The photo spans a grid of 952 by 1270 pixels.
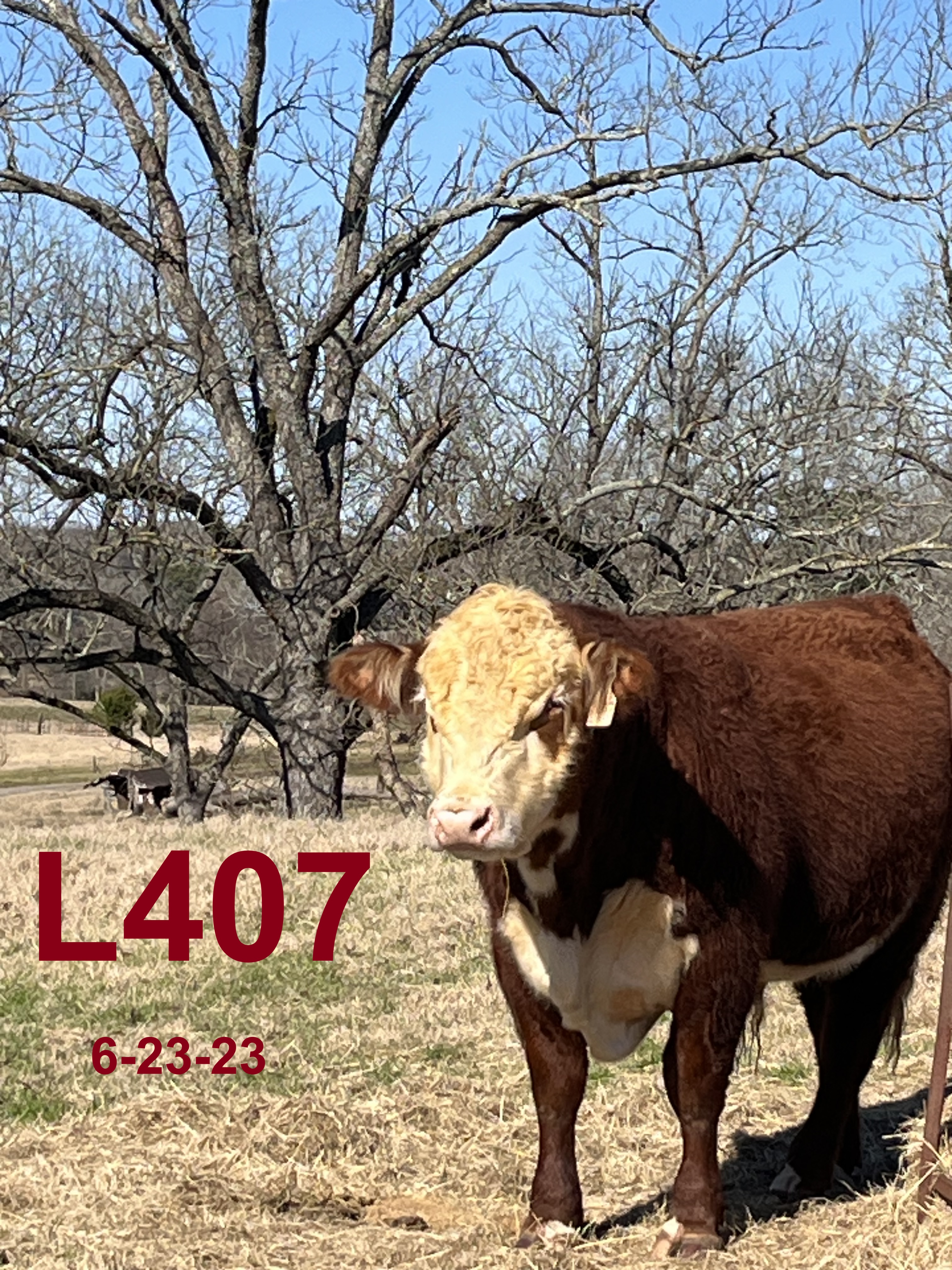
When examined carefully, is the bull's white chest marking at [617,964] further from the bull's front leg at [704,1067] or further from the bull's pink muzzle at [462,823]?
the bull's pink muzzle at [462,823]

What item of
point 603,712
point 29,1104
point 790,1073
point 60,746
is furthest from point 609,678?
point 60,746

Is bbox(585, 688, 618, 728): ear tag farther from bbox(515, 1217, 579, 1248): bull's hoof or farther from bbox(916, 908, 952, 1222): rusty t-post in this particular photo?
bbox(515, 1217, 579, 1248): bull's hoof

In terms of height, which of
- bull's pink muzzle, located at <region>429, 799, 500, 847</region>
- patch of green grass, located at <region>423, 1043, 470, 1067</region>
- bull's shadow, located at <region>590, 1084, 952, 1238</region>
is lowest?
bull's shadow, located at <region>590, 1084, 952, 1238</region>

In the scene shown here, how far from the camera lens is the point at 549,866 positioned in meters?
4.36

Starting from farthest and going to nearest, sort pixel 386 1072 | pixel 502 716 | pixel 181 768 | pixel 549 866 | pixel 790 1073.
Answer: pixel 181 768 → pixel 790 1073 → pixel 386 1072 → pixel 549 866 → pixel 502 716

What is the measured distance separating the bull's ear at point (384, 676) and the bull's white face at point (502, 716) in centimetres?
13

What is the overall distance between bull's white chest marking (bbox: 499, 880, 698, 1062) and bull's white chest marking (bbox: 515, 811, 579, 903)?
110 millimetres

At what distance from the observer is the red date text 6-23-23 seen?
833 centimetres

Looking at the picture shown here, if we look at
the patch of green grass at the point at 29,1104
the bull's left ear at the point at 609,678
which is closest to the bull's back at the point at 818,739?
the bull's left ear at the point at 609,678

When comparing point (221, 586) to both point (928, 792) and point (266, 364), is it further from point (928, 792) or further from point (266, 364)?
point (928, 792)

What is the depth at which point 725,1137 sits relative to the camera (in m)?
5.77

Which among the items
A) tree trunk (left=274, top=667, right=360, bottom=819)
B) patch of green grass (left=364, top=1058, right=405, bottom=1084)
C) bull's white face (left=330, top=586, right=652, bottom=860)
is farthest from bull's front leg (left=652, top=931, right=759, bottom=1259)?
tree trunk (left=274, top=667, right=360, bottom=819)

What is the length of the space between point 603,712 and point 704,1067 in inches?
41.7

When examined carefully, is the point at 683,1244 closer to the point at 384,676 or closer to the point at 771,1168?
the point at 771,1168
